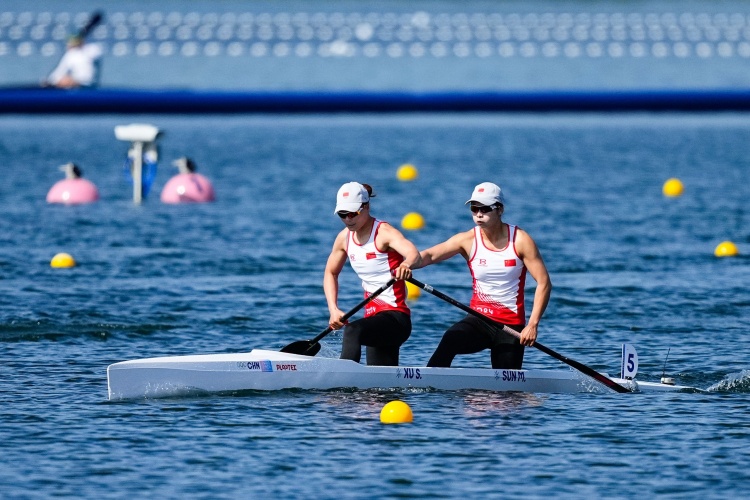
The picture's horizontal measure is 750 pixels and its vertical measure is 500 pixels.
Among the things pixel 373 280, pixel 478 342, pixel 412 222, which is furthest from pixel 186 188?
pixel 478 342

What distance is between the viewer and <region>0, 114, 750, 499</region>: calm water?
340 inches

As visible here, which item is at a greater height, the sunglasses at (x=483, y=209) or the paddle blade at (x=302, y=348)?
the sunglasses at (x=483, y=209)

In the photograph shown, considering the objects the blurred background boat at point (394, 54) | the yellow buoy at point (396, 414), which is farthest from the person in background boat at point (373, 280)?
the blurred background boat at point (394, 54)

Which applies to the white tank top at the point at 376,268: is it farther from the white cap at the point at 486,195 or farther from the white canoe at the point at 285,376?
the white cap at the point at 486,195

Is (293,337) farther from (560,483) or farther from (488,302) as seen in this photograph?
(560,483)

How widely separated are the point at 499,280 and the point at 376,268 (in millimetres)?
859

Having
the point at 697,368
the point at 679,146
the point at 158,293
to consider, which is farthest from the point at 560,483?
the point at 679,146

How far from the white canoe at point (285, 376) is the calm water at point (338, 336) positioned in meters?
0.10

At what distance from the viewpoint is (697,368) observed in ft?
38.3

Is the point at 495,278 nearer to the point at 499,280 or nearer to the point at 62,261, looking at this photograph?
the point at 499,280

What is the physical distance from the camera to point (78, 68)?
112 ft

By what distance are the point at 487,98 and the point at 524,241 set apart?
27.9m

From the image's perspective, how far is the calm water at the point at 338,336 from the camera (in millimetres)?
8648

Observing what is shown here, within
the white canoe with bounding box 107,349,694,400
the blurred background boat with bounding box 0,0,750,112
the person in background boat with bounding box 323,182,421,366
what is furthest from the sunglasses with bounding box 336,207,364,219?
the blurred background boat with bounding box 0,0,750,112
